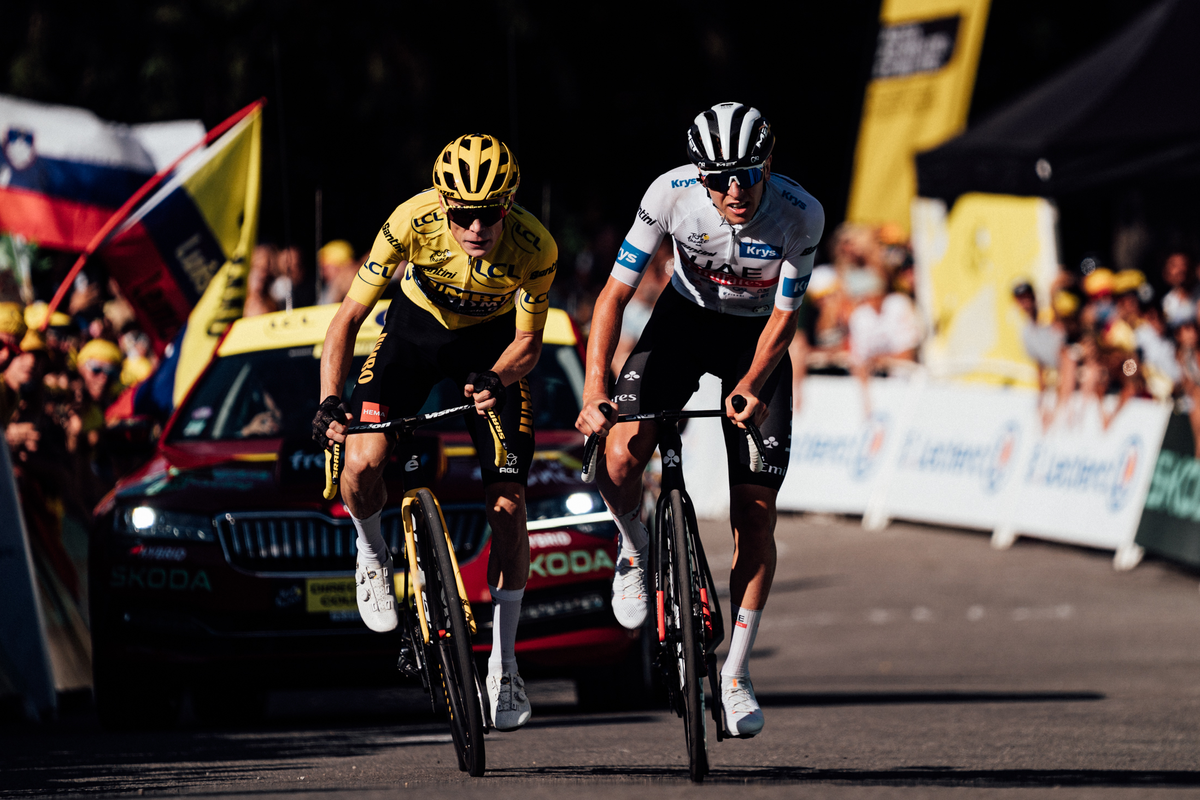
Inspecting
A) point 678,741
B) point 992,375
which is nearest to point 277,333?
point 678,741

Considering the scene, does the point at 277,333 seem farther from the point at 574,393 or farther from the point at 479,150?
the point at 479,150

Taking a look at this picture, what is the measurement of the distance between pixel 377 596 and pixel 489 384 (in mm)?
1114

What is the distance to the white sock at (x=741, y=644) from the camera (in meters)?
7.34

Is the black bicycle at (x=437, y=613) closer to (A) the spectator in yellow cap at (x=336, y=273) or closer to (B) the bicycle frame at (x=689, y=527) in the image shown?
(B) the bicycle frame at (x=689, y=527)

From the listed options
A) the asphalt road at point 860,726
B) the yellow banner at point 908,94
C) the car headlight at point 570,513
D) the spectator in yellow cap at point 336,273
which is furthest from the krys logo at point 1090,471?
the car headlight at point 570,513

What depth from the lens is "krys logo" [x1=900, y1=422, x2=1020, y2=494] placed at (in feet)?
57.5

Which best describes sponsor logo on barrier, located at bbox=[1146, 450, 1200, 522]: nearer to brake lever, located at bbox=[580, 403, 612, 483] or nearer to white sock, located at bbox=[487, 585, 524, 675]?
white sock, located at bbox=[487, 585, 524, 675]

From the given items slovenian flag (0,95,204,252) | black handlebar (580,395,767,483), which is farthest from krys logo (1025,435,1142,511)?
black handlebar (580,395,767,483)

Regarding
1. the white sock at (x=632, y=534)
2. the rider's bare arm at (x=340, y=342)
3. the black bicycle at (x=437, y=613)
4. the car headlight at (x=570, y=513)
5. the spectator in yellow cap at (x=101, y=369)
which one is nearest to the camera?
the black bicycle at (x=437, y=613)

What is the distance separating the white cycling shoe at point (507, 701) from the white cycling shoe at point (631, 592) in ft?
2.01

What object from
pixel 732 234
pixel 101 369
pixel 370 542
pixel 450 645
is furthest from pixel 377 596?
pixel 101 369

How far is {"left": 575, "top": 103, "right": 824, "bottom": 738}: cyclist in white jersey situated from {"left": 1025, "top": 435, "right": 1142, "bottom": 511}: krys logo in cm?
923

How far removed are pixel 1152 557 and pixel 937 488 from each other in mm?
2372

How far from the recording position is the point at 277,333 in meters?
10.0
